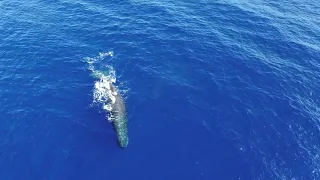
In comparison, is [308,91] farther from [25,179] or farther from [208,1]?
[25,179]

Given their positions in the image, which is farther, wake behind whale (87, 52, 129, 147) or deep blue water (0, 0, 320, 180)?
wake behind whale (87, 52, 129, 147)

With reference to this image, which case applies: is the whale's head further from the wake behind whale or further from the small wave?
the small wave

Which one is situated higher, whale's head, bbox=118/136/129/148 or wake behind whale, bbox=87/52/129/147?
wake behind whale, bbox=87/52/129/147

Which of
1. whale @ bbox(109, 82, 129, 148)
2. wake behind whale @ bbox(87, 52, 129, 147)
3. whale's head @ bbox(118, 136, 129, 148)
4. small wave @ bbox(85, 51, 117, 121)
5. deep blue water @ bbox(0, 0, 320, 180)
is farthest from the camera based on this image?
small wave @ bbox(85, 51, 117, 121)

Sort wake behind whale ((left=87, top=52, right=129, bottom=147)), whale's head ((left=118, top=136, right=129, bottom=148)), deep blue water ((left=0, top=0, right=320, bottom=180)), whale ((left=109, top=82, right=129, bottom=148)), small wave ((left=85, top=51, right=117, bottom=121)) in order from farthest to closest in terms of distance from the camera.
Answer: small wave ((left=85, top=51, right=117, bottom=121)) < wake behind whale ((left=87, top=52, right=129, bottom=147)) < whale ((left=109, top=82, right=129, bottom=148)) < whale's head ((left=118, top=136, right=129, bottom=148)) < deep blue water ((left=0, top=0, right=320, bottom=180))

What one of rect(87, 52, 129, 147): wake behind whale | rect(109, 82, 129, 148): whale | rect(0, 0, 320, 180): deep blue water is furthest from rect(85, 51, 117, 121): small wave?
rect(0, 0, 320, 180): deep blue water

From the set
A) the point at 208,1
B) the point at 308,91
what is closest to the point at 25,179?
the point at 308,91

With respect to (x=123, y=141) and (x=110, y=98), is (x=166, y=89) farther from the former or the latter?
(x=123, y=141)

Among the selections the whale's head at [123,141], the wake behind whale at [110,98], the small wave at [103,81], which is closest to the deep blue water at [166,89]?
the small wave at [103,81]
